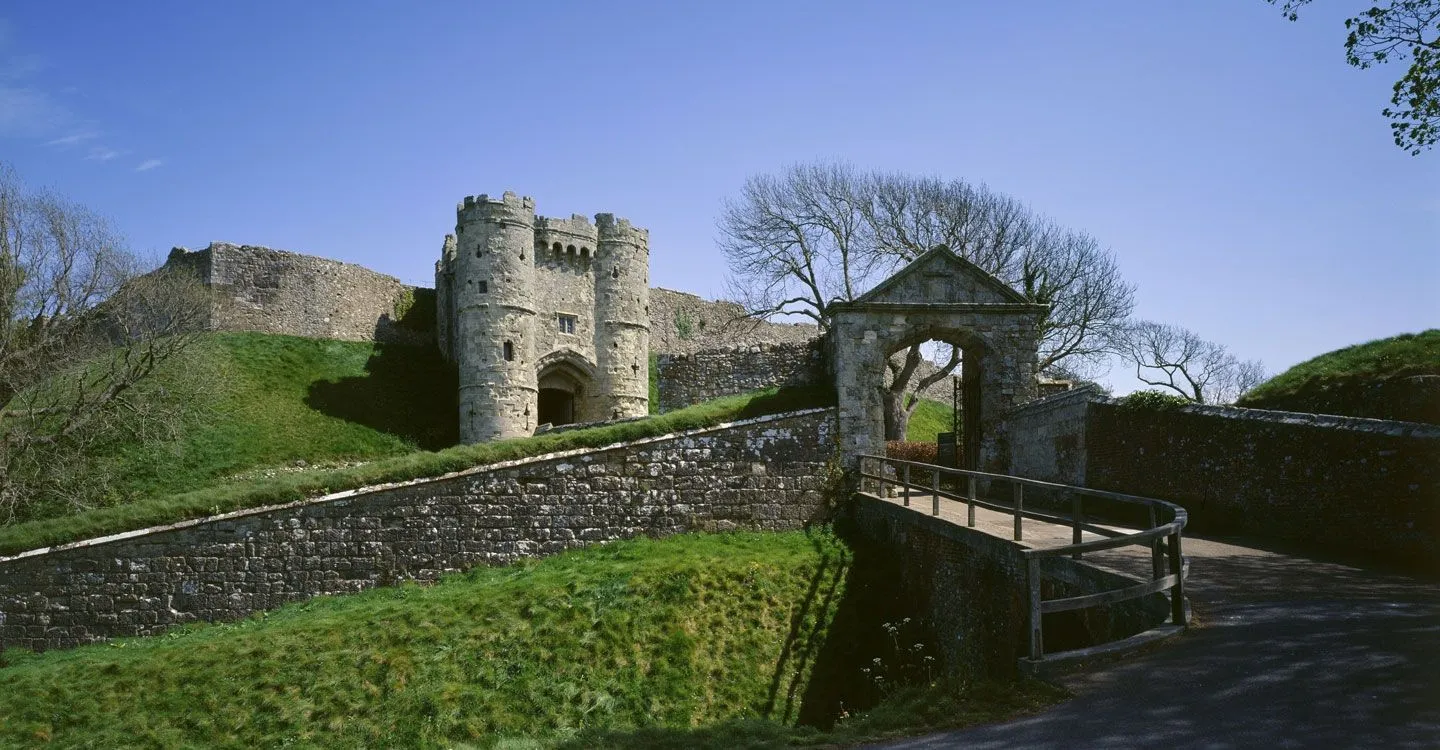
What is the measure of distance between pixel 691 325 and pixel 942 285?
2942 cm

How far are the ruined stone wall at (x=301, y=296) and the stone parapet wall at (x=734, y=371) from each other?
18526 millimetres

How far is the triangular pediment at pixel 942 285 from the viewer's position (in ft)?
63.5

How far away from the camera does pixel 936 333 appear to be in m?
19.6

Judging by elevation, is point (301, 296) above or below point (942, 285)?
above

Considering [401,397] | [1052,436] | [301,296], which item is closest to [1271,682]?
[1052,436]

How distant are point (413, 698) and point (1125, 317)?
2848cm

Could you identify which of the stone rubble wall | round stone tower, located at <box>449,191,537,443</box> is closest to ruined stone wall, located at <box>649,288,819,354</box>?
round stone tower, located at <box>449,191,537,443</box>

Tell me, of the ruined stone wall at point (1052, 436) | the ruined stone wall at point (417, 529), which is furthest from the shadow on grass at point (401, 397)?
the ruined stone wall at point (1052, 436)

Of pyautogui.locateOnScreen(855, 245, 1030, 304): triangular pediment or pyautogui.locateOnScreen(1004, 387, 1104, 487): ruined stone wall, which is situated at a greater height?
pyautogui.locateOnScreen(855, 245, 1030, 304): triangular pediment

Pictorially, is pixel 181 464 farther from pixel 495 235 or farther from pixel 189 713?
pixel 189 713

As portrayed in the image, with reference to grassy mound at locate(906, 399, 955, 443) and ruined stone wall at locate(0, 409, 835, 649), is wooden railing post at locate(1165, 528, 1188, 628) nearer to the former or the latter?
ruined stone wall at locate(0, 409, 835, 649)

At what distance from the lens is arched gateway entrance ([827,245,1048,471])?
62.4ft

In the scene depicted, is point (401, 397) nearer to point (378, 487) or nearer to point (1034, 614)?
point (378, 487)

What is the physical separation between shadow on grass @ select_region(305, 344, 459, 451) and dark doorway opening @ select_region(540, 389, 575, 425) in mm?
3173
